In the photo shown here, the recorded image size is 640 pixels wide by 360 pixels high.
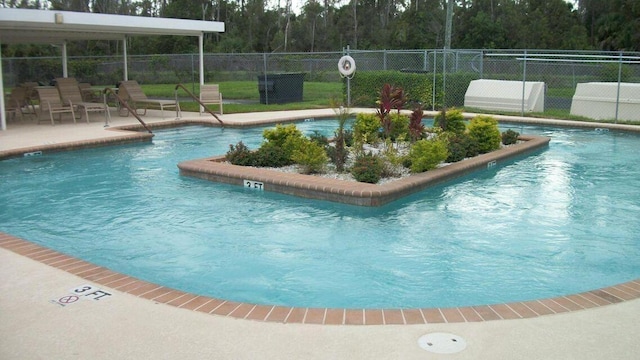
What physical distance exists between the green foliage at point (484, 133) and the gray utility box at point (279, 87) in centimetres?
1087

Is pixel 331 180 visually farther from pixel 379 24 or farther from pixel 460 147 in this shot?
pixel 379 24

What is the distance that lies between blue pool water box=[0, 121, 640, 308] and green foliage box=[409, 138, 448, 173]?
0.42 metres

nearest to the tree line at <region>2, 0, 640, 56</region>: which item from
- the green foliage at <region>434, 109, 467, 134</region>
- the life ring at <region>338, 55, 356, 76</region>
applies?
the life ring at <region>338, 55, 356, 76</region>

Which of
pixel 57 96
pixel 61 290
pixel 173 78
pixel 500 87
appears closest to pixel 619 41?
pixel 500 87

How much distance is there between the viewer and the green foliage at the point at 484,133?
10820mm

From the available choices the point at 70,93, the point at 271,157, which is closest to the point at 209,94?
the point at 70,93

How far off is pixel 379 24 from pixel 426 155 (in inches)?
1736

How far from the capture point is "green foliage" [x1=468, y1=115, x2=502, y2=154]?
10820 mm

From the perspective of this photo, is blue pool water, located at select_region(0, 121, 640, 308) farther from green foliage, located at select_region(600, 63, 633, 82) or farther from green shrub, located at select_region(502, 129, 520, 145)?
green foliage, located at select_region(600, 63, 633, 82)

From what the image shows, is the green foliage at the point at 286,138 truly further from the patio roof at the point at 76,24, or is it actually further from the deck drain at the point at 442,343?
the patio roof at the point at 76,24

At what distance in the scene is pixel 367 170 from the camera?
8.33m

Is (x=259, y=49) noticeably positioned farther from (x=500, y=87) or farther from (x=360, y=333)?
(x=360, y=333)

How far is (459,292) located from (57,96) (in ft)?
43.6

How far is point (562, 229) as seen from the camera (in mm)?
6812
